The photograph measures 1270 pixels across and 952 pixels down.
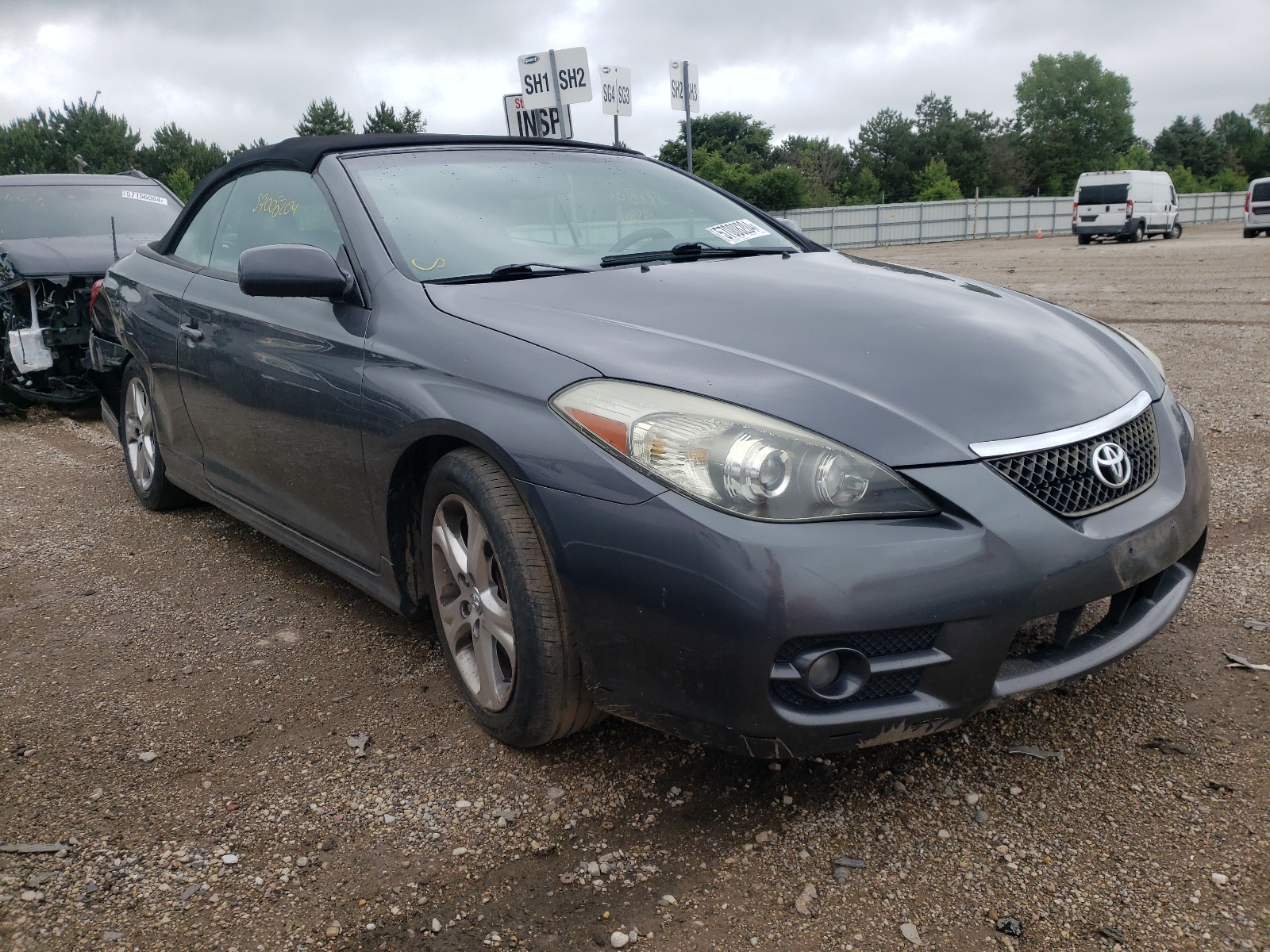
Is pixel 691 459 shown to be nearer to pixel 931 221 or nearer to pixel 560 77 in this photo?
pixel 560 77

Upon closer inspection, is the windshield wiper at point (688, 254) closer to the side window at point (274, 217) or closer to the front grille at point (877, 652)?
the side window at point (274, 217)

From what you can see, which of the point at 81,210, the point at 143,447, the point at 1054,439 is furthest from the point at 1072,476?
the point at 81,210

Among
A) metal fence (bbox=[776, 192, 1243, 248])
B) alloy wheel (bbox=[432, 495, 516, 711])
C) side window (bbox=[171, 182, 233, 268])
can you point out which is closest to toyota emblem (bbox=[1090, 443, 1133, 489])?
alloy wheel (bbox=[432, 495, 516, 711])

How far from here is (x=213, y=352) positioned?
3.57 m

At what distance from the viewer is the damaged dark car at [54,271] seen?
6.91 m

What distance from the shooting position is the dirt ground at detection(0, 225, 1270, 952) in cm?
194

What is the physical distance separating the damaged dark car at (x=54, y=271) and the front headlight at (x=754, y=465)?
17.8 ft

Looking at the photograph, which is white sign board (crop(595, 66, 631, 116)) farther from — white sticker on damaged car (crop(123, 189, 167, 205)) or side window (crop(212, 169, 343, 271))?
side window (crop(212, 169, 343, 271))

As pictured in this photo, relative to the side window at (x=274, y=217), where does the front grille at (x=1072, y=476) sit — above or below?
below

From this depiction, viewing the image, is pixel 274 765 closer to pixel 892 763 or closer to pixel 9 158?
pixel 892 763

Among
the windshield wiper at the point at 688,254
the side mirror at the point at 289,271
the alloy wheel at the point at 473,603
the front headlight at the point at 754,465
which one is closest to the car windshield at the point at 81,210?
the side mirror at the point at 289,271

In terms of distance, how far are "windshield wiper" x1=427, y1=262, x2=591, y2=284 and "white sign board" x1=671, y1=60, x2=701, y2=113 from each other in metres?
11.4

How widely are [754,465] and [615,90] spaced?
1014 centimetres

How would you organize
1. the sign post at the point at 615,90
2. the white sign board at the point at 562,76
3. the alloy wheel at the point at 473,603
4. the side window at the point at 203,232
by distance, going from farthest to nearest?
the sign post at the point at 615,90 → the white sign board at the point at 562,76 → the side window at the point at 203,232 → the alloy wheel at the point at 473,603
